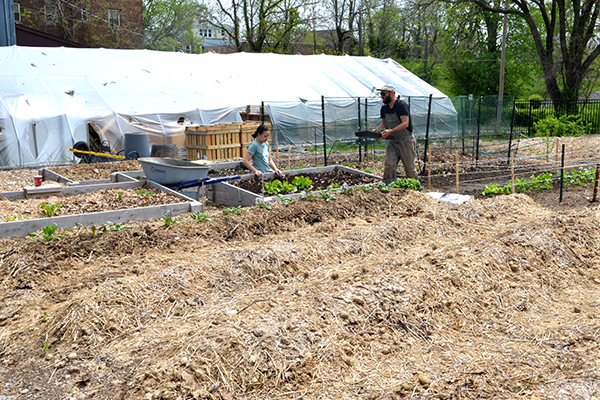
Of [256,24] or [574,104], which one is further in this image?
[256,24]

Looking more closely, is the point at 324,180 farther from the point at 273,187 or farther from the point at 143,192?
the point at 143,192

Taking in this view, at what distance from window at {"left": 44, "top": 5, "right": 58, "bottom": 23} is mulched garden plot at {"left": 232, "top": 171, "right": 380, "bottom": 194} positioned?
3039 cm

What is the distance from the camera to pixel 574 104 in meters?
29.3

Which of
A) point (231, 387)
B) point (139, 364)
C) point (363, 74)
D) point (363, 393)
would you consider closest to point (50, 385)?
point (139, 364)

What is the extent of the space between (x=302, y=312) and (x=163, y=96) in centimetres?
1531

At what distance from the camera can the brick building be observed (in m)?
35.2

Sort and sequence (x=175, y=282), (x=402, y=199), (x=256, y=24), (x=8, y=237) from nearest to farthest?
(x=175, y=282), (x=8, y=237), (x=402, y=199), (x=256, y=24)

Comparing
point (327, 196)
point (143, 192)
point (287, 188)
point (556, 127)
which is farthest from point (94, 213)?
point (556, 127)

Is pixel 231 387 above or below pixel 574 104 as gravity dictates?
below

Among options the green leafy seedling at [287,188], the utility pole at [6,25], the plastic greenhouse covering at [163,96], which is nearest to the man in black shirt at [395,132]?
the green leafy seedling at [287,188]

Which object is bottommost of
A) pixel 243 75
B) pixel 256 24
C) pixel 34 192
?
pixel 34 192

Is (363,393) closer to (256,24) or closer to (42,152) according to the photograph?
(42,152)

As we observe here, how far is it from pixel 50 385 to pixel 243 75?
18.8 meters

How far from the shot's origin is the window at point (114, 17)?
37.7 metres
